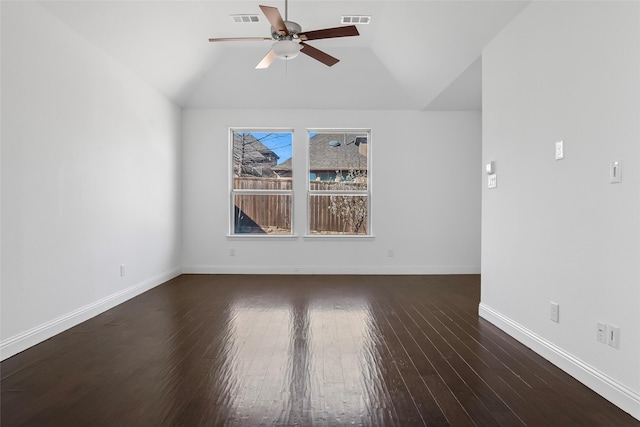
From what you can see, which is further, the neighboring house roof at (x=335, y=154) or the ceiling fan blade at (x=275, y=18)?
the neighboring house roof at (x=335, y=154)

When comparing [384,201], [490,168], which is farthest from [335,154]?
[490,168]

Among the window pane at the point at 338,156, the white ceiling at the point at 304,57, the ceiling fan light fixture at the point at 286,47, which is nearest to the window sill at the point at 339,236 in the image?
the window pane at the point at 338,156

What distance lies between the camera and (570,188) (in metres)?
2.56

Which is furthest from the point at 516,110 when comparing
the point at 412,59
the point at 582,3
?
the point at 412,59

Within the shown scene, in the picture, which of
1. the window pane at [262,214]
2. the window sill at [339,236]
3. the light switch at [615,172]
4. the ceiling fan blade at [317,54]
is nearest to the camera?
the light switch at [615,172]

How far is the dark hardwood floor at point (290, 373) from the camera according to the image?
200 cm

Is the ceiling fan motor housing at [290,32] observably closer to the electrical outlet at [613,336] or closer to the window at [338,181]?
the electrical outlet at [613,336]

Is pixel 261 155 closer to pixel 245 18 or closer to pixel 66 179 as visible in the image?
pixel 245 18

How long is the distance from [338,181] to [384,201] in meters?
0.80

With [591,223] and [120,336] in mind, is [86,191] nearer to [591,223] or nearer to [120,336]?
[120,336]

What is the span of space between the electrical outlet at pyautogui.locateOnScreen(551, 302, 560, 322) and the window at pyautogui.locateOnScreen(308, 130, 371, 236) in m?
3.77

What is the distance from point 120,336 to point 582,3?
4006 millimetres

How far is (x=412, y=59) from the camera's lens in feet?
15.8

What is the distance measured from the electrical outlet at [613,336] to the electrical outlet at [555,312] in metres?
→ 0.47
